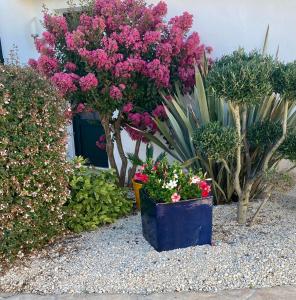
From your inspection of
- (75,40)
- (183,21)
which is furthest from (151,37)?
(75,40)

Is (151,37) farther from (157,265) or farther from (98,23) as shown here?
(157,265)

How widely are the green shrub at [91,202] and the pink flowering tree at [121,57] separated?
3.27 ft

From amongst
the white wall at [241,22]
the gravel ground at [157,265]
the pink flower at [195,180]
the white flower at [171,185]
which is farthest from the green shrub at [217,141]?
the white wall at [241,22]

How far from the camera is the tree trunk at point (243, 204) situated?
4.20 m

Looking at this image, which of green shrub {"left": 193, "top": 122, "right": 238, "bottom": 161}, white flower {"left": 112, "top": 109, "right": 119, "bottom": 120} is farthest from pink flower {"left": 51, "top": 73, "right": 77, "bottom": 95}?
green shrub {"left": 193, "top": 122, "right": 238, "bottom": 161}

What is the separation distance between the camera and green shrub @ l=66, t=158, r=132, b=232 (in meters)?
4.41

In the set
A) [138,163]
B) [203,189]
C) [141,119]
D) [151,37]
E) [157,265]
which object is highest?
[151,37]

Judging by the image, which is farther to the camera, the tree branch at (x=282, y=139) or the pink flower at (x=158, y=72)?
the pink flower at (x=158, y=72)

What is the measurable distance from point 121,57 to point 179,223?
2.28 m

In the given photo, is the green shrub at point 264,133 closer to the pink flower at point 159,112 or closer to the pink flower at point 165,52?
the pink flower at point 159,112

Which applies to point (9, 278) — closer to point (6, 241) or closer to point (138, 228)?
point (6, 241)

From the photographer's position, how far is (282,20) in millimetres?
5375

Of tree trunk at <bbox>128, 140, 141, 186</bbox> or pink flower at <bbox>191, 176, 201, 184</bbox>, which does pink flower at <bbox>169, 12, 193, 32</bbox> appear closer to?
tree trunk at <bbox>128, 140, 141, 186</bbox>

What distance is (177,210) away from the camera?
3682 millimetres
